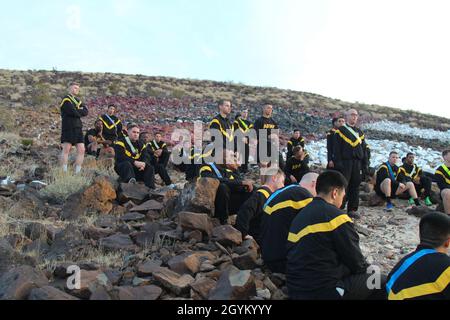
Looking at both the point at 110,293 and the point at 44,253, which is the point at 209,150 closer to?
the point at 44,253

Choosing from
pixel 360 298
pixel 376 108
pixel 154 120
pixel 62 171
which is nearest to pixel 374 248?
pixel 360 298

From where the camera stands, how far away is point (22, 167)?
9930 mm

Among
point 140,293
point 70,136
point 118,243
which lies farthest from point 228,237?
point 70,136

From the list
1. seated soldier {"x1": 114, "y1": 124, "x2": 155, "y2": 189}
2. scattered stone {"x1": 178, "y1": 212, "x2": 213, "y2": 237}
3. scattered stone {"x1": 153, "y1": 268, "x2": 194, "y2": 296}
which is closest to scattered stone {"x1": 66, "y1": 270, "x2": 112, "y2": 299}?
scattered stone {"x1": 153, "y1": 268, "x2": 194, "y2": 296}

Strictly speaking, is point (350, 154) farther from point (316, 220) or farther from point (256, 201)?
point (316, 220)

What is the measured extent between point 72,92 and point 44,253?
14.0ft

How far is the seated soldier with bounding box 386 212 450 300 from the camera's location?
10.2 feet

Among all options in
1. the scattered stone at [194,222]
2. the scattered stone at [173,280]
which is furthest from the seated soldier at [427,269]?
the scattered stone at [194,222]

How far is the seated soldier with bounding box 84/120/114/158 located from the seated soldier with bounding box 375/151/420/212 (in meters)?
6.24

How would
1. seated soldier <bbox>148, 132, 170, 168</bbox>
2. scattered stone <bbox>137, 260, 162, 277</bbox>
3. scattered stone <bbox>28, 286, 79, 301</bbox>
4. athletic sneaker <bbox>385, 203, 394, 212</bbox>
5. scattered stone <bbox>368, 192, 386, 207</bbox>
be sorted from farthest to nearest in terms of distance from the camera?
1. seated soldier <bbox>148, 132, 170, 168</bbox>
2. scattered stone <bbox>368, 192, 386, 207</bbox>
3. athletic sneaker <bbox>385, 203, 394, 212</bbox>
4. scattered stone <bbox>137, 260, 162, 277</bbox>
5. scattered stone <bbox>28, 286, 79, 301</bbox>

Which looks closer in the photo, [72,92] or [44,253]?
[44,253]

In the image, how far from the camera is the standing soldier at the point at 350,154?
7691 millimetres

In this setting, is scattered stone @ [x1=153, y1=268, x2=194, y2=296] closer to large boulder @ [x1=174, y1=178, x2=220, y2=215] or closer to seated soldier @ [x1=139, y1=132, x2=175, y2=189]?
large boulder @ [x1=174, y1=178, x2=220, y2=215]

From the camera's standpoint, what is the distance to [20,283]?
12.1ft
